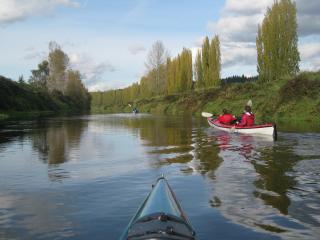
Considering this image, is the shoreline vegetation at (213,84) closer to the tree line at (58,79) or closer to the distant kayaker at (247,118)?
the tree line at (58,79)

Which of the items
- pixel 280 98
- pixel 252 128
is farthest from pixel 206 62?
pixel 252 128

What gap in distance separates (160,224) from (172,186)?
5543mm

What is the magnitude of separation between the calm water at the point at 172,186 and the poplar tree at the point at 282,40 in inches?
1368

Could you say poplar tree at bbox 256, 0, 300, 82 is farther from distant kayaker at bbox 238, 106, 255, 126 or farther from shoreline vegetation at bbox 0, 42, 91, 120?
shoreline vegetation at bbox 0, 42, 91, 120

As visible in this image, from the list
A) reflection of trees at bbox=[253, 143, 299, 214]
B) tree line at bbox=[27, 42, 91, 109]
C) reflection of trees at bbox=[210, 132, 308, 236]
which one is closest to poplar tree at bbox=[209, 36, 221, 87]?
tree line at bbox=[27, 42, 91, 109]

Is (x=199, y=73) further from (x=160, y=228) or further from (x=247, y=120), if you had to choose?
(x=160, y=228)

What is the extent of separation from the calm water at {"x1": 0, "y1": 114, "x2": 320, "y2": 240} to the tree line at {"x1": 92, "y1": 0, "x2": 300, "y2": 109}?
3516 centimetres

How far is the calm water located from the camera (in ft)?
25.2

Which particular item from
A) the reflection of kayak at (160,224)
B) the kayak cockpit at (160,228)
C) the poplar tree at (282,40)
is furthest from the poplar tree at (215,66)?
the kayak cockpit at (160,228)

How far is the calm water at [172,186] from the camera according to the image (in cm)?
768

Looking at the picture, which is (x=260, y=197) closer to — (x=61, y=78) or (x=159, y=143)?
(x=159, y=143)

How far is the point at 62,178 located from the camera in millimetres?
12422

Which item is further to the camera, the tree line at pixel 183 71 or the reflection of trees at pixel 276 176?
the tree line at pixel 183 71

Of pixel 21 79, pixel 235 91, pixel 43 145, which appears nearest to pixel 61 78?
pixel 21 79
